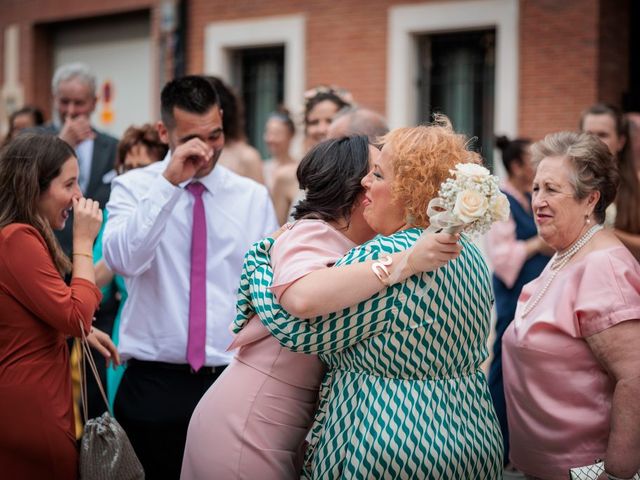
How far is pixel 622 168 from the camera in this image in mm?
5367

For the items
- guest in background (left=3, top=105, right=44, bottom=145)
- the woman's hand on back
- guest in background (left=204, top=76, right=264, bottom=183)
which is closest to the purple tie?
the woman's hand on back

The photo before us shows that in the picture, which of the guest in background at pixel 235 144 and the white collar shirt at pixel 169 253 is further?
the guest in background at pixel 235 144

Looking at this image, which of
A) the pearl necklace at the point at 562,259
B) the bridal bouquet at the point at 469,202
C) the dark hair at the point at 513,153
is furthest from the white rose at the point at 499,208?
the dark hair at the point at 513,153

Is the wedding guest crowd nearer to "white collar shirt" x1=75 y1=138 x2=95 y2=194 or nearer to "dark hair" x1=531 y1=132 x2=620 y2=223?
"dark hair" x1=531 y1=132 x2=620 y2=223

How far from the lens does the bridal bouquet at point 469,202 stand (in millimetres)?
2662

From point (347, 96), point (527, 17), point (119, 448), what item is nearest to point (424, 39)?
point (527, 17)

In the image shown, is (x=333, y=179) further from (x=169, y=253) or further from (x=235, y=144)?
(x=235, y=144)

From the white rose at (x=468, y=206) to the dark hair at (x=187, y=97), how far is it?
1.83 meters

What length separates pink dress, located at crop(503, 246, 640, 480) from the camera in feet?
11.1

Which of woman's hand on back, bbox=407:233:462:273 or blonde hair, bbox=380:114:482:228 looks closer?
woman's hand on back, bbox=407:233:462:273

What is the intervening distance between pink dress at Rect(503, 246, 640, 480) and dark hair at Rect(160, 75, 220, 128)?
1.68 metres

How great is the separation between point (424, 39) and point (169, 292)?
32.4ft

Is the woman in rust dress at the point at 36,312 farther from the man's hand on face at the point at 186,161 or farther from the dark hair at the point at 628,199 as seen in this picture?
the dark hair at the point at 628,199

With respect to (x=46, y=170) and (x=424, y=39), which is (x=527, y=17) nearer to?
(x=424, y=39)
